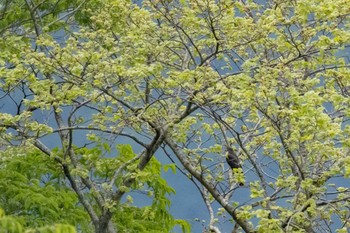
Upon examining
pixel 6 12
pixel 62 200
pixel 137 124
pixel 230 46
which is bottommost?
pixel 62 200

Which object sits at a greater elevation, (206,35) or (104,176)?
(206,35)

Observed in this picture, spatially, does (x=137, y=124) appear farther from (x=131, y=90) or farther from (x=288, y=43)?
(x=288, y=43)

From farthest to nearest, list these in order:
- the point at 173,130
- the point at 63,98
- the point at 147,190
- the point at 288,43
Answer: the point at 147,190 < the point at 173,130 < the point at 63,98 < the point at 288,43

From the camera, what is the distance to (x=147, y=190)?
1524cm

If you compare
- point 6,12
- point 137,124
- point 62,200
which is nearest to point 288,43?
point 137,124

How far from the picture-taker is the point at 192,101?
12672mm

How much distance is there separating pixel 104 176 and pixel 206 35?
11.8ft

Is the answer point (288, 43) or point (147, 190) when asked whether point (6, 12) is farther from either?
point (288, 43)

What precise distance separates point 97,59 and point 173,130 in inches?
84.7

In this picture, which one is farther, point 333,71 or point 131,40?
point 131,40

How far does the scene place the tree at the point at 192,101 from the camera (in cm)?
1168

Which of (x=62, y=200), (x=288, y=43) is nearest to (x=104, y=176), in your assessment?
(x=62, y=200)

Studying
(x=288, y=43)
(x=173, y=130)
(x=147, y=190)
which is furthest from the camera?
(x=147, y=190)

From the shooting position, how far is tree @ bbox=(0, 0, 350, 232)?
11.7 metres
